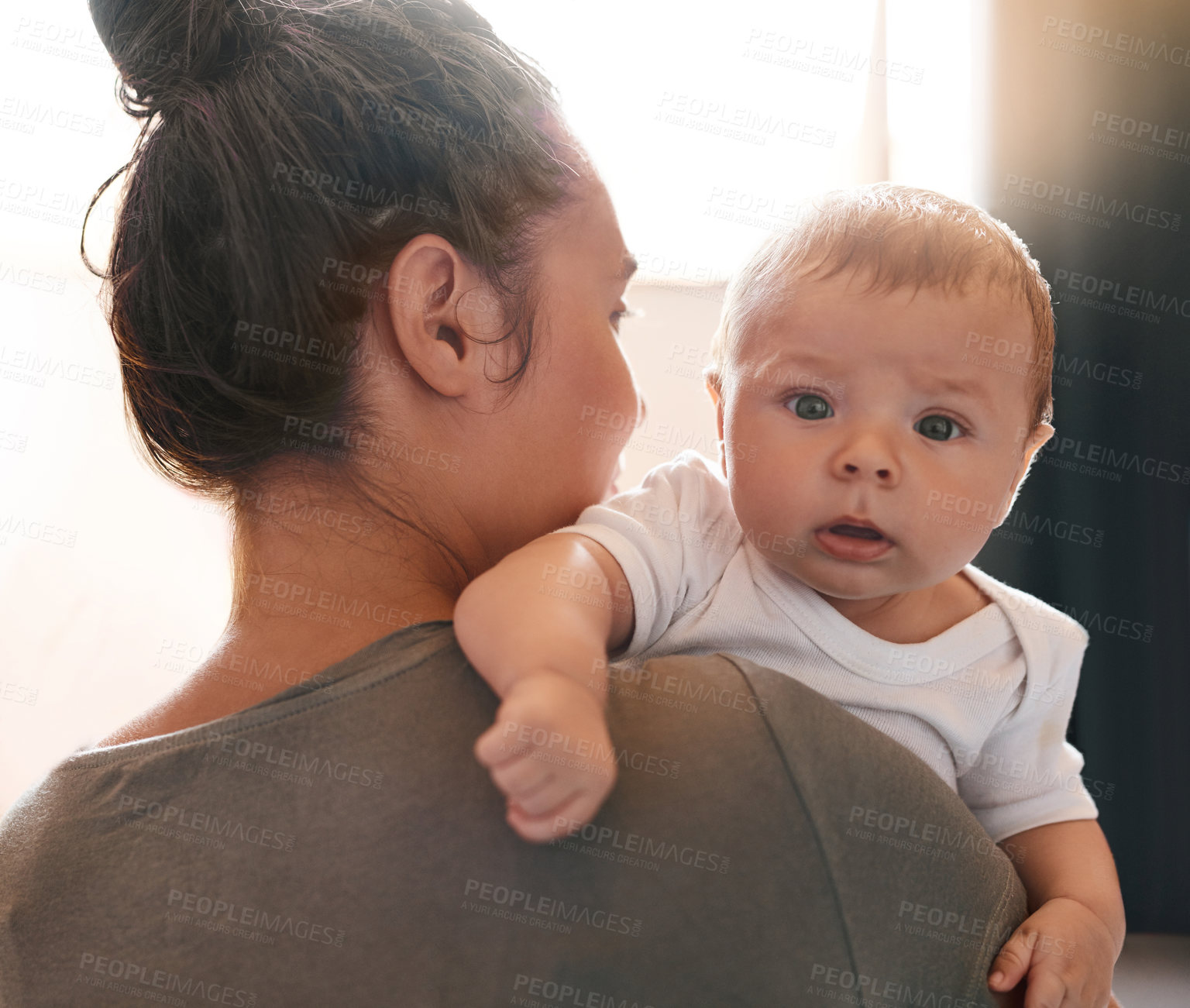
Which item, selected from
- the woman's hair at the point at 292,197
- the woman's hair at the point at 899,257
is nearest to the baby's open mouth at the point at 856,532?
the woman's hair at the point at 899,257

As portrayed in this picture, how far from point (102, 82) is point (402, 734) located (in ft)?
9.06

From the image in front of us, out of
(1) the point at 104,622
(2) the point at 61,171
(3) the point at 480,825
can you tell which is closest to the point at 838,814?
(3) the point at 480,825

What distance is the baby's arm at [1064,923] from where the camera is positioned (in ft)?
2.41

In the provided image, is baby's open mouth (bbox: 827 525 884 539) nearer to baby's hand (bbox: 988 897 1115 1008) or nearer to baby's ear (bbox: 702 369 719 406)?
baby's ear (bbox: 702 369 719 406)

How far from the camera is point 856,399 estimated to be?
0.89 metres

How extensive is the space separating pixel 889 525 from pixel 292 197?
624 millimetres

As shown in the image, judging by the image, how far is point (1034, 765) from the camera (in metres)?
1.01

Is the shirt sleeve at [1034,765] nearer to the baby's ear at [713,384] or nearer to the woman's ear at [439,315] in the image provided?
the baby's ear at [713,384]

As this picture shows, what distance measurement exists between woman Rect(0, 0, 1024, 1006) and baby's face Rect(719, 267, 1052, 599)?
0.58 feet

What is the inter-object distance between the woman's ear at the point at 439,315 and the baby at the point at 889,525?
182mm

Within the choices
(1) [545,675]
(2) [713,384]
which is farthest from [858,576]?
(1) [545,675]

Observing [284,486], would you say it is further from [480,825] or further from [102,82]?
[102,82]

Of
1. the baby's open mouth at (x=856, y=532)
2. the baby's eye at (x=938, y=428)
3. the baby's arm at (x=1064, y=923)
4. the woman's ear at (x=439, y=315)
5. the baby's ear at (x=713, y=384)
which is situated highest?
the woman's ear at (x=439, y=315)

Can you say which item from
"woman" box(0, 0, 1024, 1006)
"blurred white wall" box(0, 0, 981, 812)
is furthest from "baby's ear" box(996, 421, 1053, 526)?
"blurred white wall" box(0, 0, 981, 812)
